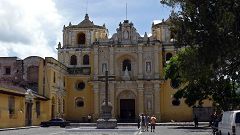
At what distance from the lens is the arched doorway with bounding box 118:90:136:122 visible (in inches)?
2721

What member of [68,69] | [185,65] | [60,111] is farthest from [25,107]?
[185,65]

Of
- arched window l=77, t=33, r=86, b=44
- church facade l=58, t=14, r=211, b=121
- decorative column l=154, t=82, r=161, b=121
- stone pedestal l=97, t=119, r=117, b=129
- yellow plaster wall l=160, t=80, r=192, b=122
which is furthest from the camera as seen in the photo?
arched window l=77, t=33, r=86, b=44

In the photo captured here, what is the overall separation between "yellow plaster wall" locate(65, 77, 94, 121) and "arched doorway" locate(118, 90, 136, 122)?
4348mm

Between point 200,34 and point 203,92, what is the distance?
84.5ft

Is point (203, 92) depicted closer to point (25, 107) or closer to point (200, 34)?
point (25, 107)

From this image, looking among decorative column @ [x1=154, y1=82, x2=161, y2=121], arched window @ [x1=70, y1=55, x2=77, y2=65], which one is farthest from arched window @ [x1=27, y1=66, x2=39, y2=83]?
decorative column @ [x1=154, y1=82, x2=161, y2=121]

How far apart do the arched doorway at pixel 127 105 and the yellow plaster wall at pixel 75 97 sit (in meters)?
4.35

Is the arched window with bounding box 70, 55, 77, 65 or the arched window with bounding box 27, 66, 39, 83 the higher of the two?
the arched window with bounding box 70, 55, 77, 65

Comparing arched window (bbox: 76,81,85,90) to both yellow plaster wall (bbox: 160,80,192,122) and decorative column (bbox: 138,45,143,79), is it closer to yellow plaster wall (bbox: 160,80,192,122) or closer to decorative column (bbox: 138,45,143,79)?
decorative column (bbox: 138,45,143,79)

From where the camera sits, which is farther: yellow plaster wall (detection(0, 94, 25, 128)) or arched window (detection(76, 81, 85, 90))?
arched window (detection(76, 81, 85, 90))

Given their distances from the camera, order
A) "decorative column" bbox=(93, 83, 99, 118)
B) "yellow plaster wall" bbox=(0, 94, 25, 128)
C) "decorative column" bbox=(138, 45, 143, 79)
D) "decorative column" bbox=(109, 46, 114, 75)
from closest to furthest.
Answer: "yellow plaster wall" bbox=(0, 94, 25, 128) → "decorative column" bbox=(93, 83, 99, 118) → "decorative column" bbox=(138, 45, 143, 79) → "decorative column" bbox=(109, 46, 114, 75)

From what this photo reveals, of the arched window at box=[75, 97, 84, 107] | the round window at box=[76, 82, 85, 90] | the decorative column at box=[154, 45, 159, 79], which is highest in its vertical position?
the decorative column at box=[154, 45, 159, 79]

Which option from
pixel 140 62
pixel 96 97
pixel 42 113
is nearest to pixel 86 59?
pixel 96 97

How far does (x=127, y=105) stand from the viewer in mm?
69375
